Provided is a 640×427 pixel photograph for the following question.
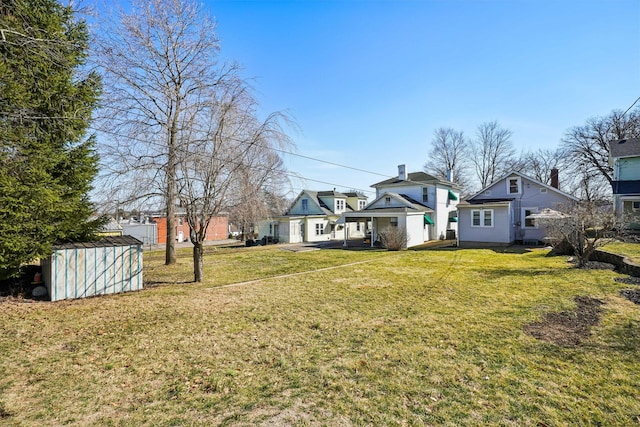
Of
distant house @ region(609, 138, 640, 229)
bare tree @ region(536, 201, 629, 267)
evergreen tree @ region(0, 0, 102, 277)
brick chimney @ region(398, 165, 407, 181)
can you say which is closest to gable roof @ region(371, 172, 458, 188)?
brick chimney @ region(398, 165, 407, 181)

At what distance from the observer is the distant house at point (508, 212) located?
2164 centimetres

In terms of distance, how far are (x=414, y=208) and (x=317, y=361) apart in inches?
813

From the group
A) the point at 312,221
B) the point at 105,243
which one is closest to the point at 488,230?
the point at 312,221

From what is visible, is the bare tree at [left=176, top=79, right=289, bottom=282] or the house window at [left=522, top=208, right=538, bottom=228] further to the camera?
the house window at [left=522, top=208, right=538, bottom=228]

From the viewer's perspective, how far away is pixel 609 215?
1163cm

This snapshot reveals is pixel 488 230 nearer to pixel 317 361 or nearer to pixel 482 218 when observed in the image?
pixel 482 218

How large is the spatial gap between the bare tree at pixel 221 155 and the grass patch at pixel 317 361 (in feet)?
9.85

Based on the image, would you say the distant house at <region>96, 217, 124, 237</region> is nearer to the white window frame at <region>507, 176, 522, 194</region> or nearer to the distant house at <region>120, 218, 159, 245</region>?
the distant house at <region>120, 218, 159, 245</region>

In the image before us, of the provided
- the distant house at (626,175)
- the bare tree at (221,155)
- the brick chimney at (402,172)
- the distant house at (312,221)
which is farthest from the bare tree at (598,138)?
the bare tree at (221,155)

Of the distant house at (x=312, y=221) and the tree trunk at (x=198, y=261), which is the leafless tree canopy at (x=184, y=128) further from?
the distant house at (x=312, y=221)

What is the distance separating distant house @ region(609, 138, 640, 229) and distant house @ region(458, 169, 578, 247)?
16.0 feet

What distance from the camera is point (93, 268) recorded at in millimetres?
8641

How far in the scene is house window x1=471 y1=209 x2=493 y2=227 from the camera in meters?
22.4

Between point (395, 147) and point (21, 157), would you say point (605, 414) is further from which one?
point (395, 147)
